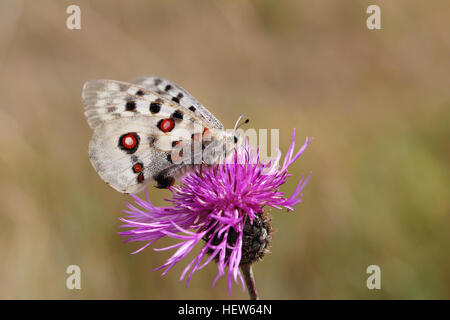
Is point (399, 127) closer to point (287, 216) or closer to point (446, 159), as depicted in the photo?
point (446, 159)

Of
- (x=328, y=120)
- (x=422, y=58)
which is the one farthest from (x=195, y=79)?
(x=422, y=58)

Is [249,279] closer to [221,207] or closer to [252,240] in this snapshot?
[252,240]

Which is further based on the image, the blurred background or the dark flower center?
the blurred background

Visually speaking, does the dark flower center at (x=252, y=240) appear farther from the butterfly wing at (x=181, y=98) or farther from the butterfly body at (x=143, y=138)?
the butterfly wing at (x=181, y=98)

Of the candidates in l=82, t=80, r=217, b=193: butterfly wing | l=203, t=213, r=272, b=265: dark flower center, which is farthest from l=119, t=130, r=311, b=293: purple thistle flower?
l=82, t=80, r=217, b=193: butterfly wing

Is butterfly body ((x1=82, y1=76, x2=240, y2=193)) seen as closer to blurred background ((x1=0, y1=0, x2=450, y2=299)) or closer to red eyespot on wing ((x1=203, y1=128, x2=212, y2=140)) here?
red eyespot on wing ((x1=203, y1=128, x2=212, y2=140))

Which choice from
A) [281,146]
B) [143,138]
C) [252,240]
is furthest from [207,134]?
[281,146]
